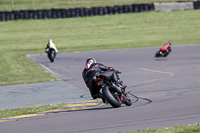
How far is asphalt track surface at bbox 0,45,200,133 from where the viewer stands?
9.50 metres

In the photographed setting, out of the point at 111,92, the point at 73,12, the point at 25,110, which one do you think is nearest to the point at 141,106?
the point at 111,92

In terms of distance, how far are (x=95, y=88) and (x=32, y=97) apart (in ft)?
12.2

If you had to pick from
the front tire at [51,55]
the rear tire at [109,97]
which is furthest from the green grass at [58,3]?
the rear tire at [109,97]

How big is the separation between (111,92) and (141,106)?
85 centimetres

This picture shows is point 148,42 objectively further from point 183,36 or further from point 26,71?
point 26,71

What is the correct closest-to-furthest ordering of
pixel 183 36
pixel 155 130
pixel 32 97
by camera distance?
1. pixel 155 130
2. pixel 32 97
3. pixel 183 36

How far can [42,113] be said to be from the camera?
12039 millimetres

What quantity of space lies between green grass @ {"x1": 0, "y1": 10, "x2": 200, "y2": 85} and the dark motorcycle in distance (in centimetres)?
2416

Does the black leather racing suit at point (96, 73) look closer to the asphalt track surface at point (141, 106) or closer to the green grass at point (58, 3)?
the asphalt track surface at point (141, 106)

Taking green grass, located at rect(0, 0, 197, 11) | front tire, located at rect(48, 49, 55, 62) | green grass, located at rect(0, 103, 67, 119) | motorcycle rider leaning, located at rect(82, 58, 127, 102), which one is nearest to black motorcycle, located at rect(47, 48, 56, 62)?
front tire, located at rect(48, 49, 55, 62)

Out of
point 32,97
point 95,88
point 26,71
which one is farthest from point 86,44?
point 95,88

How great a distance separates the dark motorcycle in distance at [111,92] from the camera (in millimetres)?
11484

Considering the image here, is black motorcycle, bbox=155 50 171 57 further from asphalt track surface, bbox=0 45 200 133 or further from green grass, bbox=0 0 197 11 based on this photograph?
green grass, bbox=0 0 197 11

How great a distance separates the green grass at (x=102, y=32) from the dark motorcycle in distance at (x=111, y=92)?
2416 centimetres
